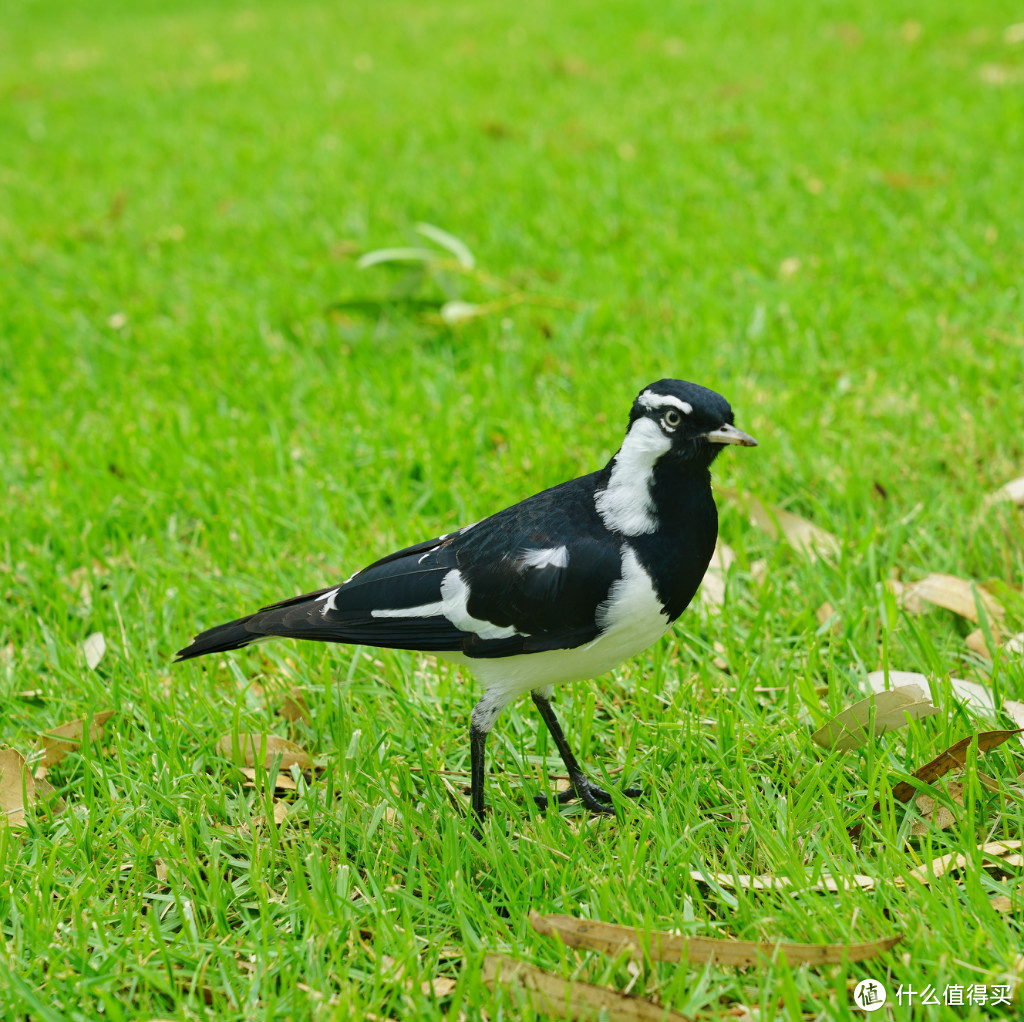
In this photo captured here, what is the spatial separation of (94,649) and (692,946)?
6.40 feet

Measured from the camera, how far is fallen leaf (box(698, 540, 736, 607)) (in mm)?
3127

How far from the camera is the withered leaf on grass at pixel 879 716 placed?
241 centimetres

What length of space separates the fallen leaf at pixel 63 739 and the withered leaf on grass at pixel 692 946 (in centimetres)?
135

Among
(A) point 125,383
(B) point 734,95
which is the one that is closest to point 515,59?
(B) point 734,95

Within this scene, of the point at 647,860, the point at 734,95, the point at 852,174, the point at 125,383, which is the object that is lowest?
the point at 647,860

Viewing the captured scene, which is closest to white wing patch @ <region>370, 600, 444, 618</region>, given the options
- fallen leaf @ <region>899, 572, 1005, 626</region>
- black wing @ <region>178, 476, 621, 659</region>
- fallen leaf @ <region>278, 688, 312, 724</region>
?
black wing @ <region>178, 476, 621, 659</region>

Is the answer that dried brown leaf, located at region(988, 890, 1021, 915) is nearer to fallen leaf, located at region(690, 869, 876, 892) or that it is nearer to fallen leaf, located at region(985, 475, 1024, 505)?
fallen leaf, located at region(690, 869, 876, 892)

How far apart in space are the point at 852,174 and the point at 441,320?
2612mm

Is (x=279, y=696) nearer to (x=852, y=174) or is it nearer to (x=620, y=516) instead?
(x=620, y=516)

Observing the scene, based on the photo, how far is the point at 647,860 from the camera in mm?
2285

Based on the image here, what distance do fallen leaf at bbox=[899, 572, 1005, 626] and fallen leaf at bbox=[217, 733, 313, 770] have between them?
170 centimetres

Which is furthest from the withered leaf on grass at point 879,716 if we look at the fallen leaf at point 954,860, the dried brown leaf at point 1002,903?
the dried brown leaf at point 1002,903

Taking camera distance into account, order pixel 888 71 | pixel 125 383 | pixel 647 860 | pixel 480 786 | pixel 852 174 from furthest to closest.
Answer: pixel 888 71, pixel 852 174, pixel 125 383, pixel 480 786, pixel 647 860

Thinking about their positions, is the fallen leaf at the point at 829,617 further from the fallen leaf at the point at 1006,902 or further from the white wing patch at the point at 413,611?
the white wing patch at the point at 413,611
